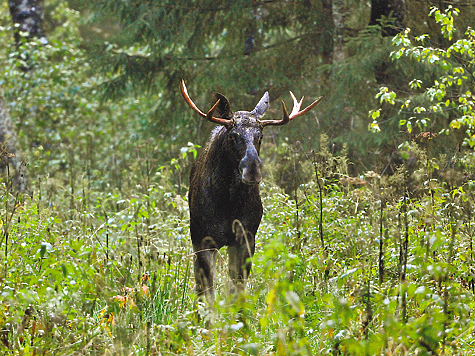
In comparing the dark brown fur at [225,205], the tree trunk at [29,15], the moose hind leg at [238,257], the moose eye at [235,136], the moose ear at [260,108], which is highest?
the tree trunk at [29,15]

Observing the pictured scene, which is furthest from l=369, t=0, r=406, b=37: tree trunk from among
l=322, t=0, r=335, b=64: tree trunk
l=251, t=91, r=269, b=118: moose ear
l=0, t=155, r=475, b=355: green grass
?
l=251, t=91, r=269, b=118: moose ear

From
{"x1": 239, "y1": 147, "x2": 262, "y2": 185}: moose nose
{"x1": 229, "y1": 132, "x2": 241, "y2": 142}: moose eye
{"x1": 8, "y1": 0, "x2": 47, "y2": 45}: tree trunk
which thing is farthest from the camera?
{"x1": 8, "y1": 0, "x2": 47, "y2": 45}: tree trunk

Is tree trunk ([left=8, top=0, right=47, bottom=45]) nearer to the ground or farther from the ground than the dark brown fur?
farther from the ground

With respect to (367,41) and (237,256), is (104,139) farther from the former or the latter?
(237,256)

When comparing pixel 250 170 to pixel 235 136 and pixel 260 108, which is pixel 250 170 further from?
pixel 260 108

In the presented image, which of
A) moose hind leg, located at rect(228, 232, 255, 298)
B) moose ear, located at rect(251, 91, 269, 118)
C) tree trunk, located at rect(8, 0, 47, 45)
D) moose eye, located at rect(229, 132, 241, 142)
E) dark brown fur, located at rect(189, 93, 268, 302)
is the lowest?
moose hind leg, located at rect(228, 232, 255, 298)

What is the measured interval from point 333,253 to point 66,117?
11.4 meters

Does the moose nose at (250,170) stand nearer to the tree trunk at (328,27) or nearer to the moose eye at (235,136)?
the moose eye at (235,136)

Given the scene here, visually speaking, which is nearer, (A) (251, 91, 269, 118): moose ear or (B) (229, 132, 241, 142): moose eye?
(B) (229, 132, 241, 142): moose eye

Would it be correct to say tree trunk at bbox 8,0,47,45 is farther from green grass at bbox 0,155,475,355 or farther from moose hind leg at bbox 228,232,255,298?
moose hind leg at bbox 228,232,255,298

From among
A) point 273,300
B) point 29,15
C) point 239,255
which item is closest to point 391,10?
point 239,255

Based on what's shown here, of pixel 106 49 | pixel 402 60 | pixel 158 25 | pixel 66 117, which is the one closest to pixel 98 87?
pixel 106 49

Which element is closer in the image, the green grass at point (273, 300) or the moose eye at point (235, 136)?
the green grass at point (273, 300)

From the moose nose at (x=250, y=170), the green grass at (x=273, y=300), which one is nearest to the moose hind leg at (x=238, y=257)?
the green grass at (x=273, y=300)
